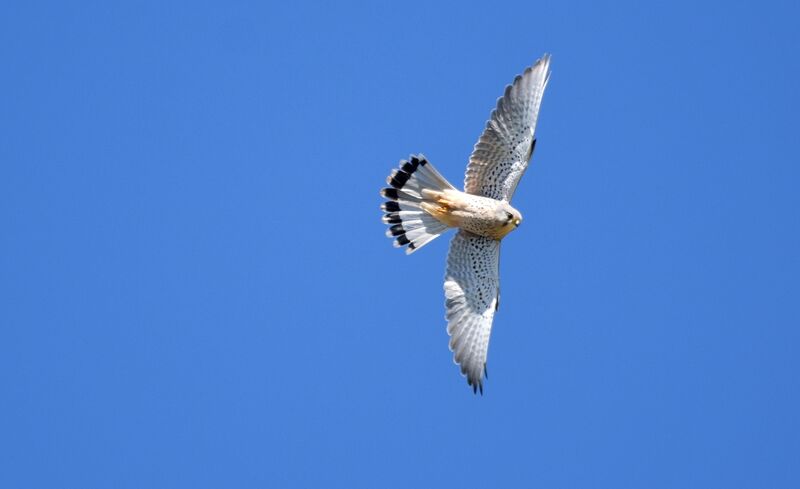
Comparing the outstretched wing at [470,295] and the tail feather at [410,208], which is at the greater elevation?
the tail feather at [410,208]

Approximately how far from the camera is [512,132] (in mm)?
14555

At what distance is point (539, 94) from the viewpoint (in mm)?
14664

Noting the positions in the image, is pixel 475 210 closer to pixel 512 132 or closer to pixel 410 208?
pixel 410 208

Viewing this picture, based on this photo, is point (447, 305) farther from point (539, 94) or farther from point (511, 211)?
point (539, 94)

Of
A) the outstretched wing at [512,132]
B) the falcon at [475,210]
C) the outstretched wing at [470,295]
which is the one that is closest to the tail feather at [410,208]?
the falcon at [475,210]

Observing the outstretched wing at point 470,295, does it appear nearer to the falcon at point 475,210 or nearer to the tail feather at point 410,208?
the falcon at point 475,210

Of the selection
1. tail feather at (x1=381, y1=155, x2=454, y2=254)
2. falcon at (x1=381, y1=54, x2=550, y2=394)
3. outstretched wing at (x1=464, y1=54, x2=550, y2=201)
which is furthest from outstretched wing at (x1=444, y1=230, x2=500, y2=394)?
outstretched wing at (x1=464, y1=54, x2=550, y2=201)

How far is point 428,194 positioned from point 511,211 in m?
1.02

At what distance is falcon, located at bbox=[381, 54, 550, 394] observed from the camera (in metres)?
14.6

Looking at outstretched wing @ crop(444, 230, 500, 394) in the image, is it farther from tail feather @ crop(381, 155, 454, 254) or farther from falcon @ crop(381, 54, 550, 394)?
tail feather @ crop(381, 155, 454, 254)

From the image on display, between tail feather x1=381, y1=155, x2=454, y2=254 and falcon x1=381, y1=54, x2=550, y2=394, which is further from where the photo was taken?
tail feather x1=381, y1=155, x2=454, y2=254

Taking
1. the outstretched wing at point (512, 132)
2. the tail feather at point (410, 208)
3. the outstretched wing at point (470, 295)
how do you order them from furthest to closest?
the outstretched wing at point (470, 295) < the tail feather at point (410, 208) < the outstretched wing at point (512, 132)

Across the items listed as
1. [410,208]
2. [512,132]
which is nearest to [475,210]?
[410,208]

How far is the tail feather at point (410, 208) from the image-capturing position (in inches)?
583
